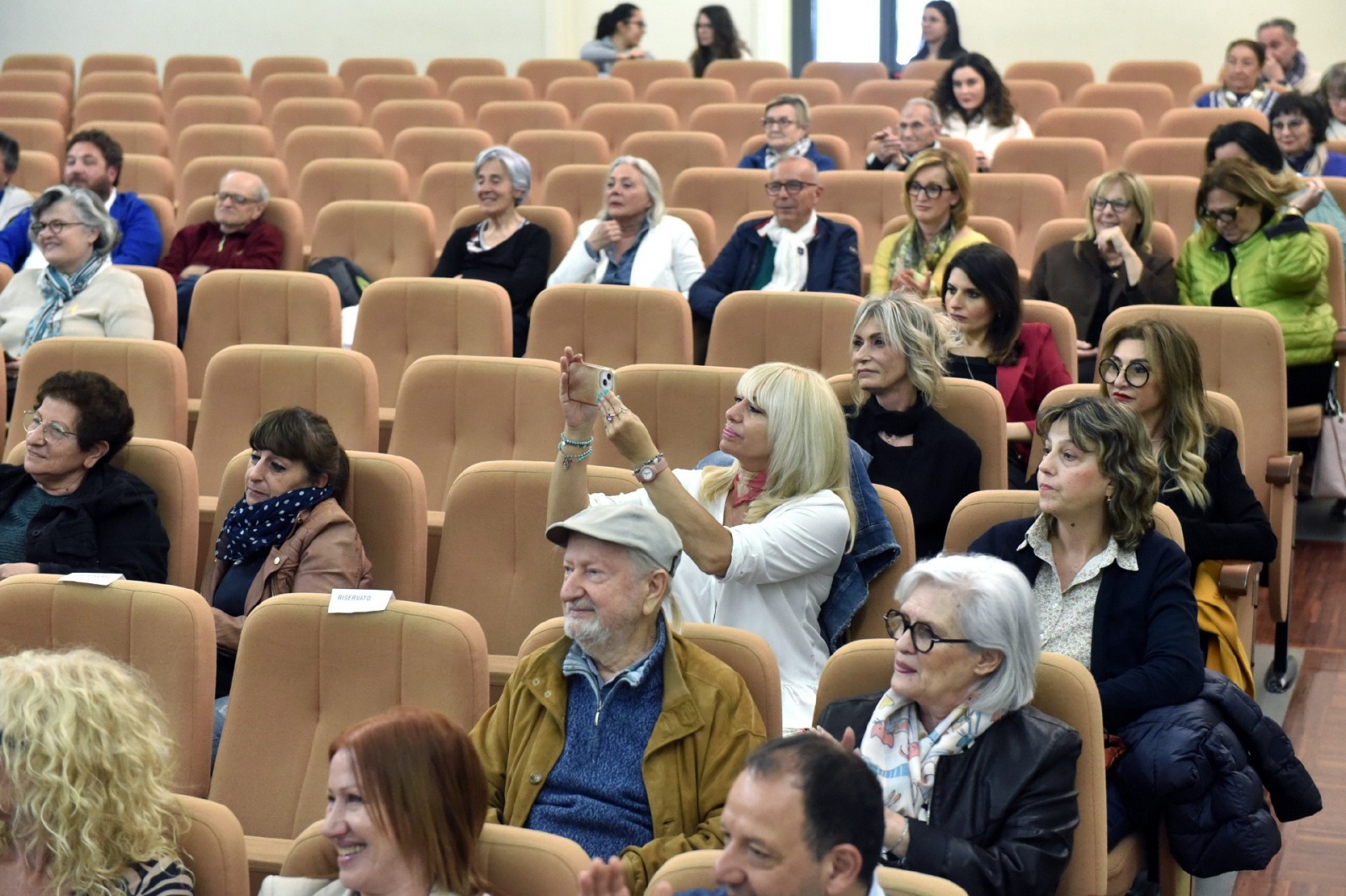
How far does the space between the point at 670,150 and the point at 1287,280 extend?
8.31ft

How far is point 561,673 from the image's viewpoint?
86.6 inches

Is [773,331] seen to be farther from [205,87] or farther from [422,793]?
[205,87]

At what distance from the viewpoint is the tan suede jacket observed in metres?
2.08

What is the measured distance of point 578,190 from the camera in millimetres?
5480

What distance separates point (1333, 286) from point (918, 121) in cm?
172

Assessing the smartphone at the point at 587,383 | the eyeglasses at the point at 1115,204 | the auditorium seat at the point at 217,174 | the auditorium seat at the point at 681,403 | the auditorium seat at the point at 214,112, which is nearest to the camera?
the smartphone at the point at 587,383

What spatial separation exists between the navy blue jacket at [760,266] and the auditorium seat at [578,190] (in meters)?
0.99

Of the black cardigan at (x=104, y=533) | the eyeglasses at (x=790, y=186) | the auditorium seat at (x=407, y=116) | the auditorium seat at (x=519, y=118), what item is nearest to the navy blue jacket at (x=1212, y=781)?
the black cardigan at (x=104, y=533)

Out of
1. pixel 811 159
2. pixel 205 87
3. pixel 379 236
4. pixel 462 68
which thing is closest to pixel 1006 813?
pixel 379 236

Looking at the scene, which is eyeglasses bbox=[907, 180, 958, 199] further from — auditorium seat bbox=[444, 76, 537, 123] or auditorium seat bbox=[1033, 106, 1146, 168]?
auditorium seat bbox=[444, 76, 537, 123]

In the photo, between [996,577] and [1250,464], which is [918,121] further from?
[996,577]

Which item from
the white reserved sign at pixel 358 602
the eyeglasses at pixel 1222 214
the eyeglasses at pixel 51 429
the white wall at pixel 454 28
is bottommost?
the white reserved sign at pixel 358 602

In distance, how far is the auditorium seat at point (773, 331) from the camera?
3795mm

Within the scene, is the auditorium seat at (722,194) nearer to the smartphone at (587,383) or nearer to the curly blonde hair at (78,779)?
the smartphone at (587,383)
